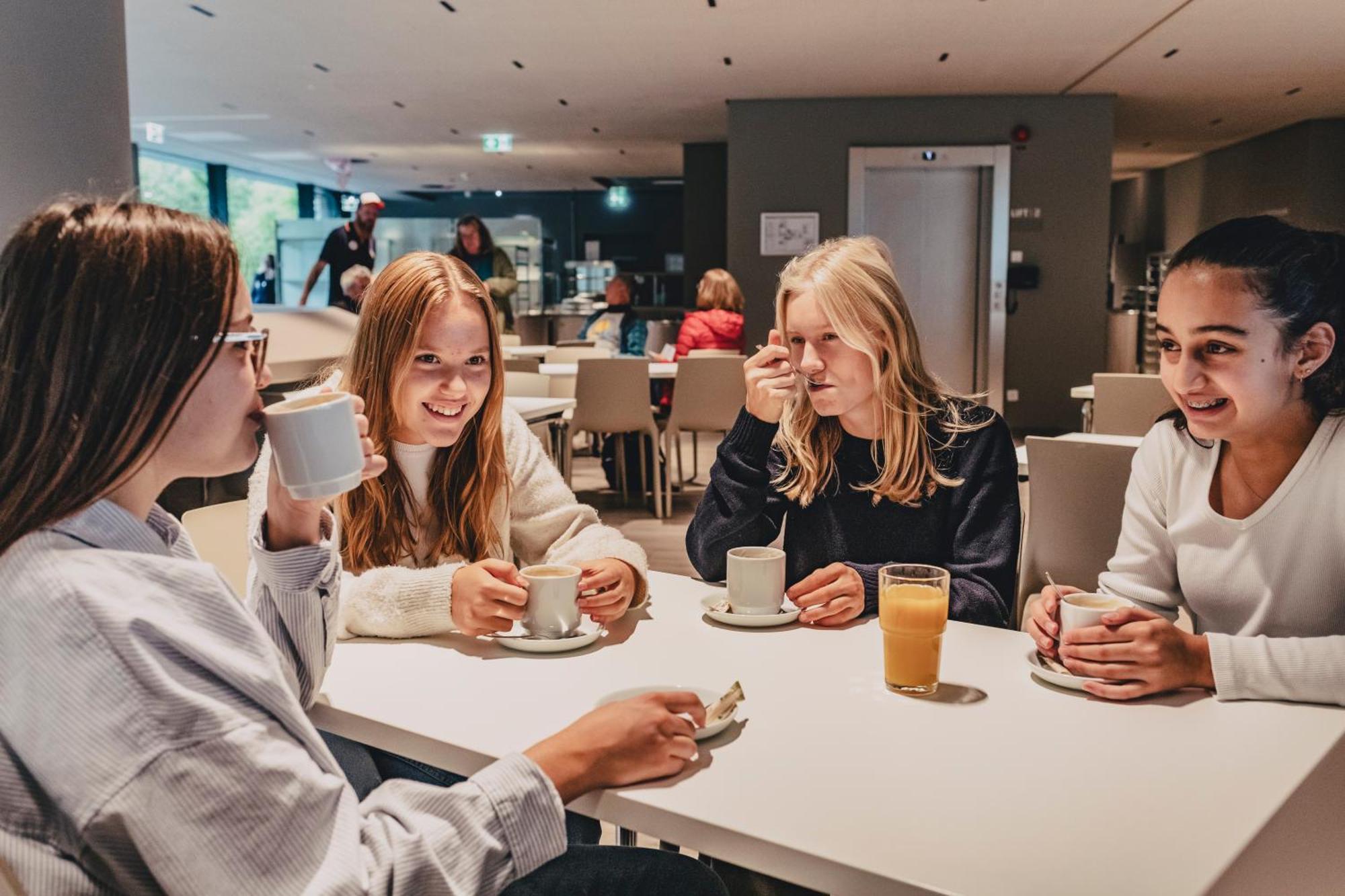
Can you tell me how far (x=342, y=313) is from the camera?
5582 mm

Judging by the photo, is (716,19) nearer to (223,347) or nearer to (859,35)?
(859,35)

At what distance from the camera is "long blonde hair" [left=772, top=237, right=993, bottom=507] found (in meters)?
1.80

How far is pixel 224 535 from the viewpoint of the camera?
1793 millimetres

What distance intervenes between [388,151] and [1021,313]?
731cm

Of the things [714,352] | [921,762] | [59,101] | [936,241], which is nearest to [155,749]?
[921,762]

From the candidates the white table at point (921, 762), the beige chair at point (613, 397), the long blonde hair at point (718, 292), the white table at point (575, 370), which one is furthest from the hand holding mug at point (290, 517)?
the long blonde hair at point (718, 292)

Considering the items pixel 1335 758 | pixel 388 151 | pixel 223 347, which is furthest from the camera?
pixel 388 151

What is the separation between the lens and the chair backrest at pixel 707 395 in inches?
227

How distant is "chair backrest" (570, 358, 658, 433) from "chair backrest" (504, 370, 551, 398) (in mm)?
772

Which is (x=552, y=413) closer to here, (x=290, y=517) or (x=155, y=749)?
(x=290, y=517)

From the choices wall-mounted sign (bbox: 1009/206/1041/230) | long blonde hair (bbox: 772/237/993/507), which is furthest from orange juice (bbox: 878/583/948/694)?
wall-mounted sign (bbox: 1009/206/1041/230)

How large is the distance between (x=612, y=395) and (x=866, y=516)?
3.91 metres

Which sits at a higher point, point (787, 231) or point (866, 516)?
point (787, 231)

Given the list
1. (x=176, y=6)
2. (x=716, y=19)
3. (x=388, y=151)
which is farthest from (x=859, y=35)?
(x=388, y=151)
